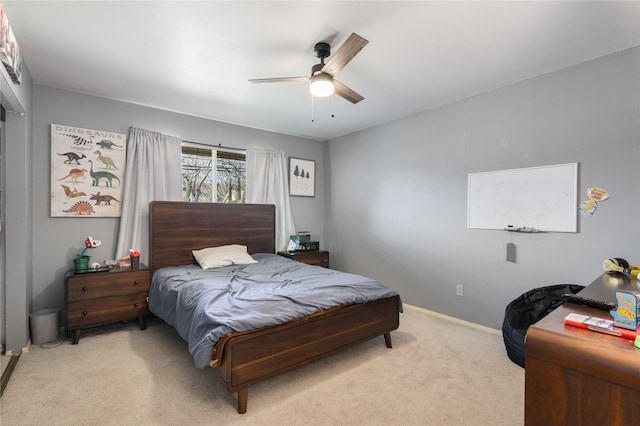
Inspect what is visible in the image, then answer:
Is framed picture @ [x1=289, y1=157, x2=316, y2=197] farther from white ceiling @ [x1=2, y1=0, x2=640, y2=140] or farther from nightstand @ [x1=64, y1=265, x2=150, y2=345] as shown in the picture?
nightstand @ [x1=64, y1=265, x2=150, y2=345]

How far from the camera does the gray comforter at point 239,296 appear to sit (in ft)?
6.15

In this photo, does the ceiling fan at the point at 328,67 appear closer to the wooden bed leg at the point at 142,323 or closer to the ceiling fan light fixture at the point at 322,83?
the ceiling fan light fixture at the point at 322,83

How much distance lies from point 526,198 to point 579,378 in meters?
2.41

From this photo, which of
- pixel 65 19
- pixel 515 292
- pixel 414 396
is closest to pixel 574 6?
pixel 515 292

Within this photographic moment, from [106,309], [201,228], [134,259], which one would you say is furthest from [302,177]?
[106,309]

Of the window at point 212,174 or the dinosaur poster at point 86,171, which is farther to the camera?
the window at point 212,174

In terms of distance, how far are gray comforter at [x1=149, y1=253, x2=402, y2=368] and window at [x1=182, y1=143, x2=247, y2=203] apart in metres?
1.11

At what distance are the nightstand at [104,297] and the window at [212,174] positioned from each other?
122cm

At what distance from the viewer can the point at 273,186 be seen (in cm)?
445

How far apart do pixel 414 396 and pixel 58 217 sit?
146 inches

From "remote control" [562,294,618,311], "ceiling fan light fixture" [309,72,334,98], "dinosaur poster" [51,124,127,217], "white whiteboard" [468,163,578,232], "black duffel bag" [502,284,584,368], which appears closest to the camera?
"remote control" [562,294,618,311]

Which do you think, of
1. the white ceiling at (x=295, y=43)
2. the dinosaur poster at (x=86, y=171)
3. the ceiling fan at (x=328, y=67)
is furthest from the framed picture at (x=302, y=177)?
the ceiling fan at (x=328, y=67)

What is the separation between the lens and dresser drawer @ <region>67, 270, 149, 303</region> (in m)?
2.71

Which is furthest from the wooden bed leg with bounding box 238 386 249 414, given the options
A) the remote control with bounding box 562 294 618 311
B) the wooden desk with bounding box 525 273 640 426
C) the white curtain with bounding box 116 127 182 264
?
the white curtain with bounding box 116 127 182 264
